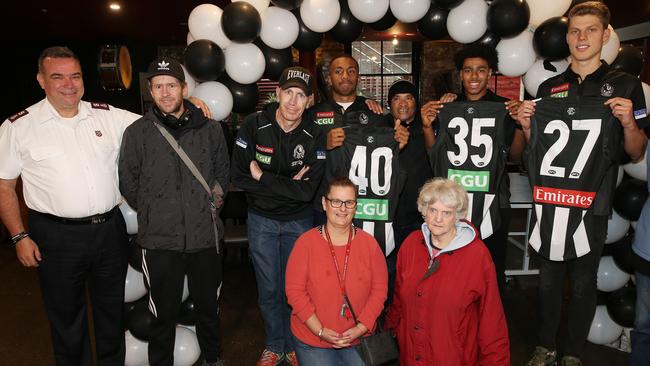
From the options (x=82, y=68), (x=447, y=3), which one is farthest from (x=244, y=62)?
(x=82, y=68)

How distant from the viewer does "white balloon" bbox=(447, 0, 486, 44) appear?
3.45 m

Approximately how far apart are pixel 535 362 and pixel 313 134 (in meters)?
2.13

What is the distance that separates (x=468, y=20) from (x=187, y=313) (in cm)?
308

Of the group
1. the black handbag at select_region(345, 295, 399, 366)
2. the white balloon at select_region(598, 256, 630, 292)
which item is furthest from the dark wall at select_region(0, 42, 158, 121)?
the white balloon at select_region(598, 256, 630, 292)

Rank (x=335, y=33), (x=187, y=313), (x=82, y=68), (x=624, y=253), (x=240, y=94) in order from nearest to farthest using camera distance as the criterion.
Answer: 1. (x=187, y=313)
2. (x=624, y=253)
3. (x=240, y=94)
4. (x=335, y=33)
5. (x=82, y=68)

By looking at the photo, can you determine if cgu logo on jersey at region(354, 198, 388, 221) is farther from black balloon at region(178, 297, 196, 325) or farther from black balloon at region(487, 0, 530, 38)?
black balloon at region(487, 0, 530, 38)

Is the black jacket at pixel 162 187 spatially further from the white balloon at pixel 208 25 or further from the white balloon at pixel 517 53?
the white balloon at pixel 517 53

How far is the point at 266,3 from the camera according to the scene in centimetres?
363

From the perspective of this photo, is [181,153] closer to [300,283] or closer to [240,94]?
[300,283]

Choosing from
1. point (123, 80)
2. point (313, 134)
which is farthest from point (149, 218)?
point (123, 80)

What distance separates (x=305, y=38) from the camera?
3.72 metres

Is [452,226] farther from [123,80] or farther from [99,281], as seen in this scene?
[123,80]

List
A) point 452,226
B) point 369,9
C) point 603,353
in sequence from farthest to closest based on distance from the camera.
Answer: point 369,9 → point 603,353 → point 452,226

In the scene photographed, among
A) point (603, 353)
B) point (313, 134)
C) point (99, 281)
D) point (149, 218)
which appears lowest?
point (603, 353)
